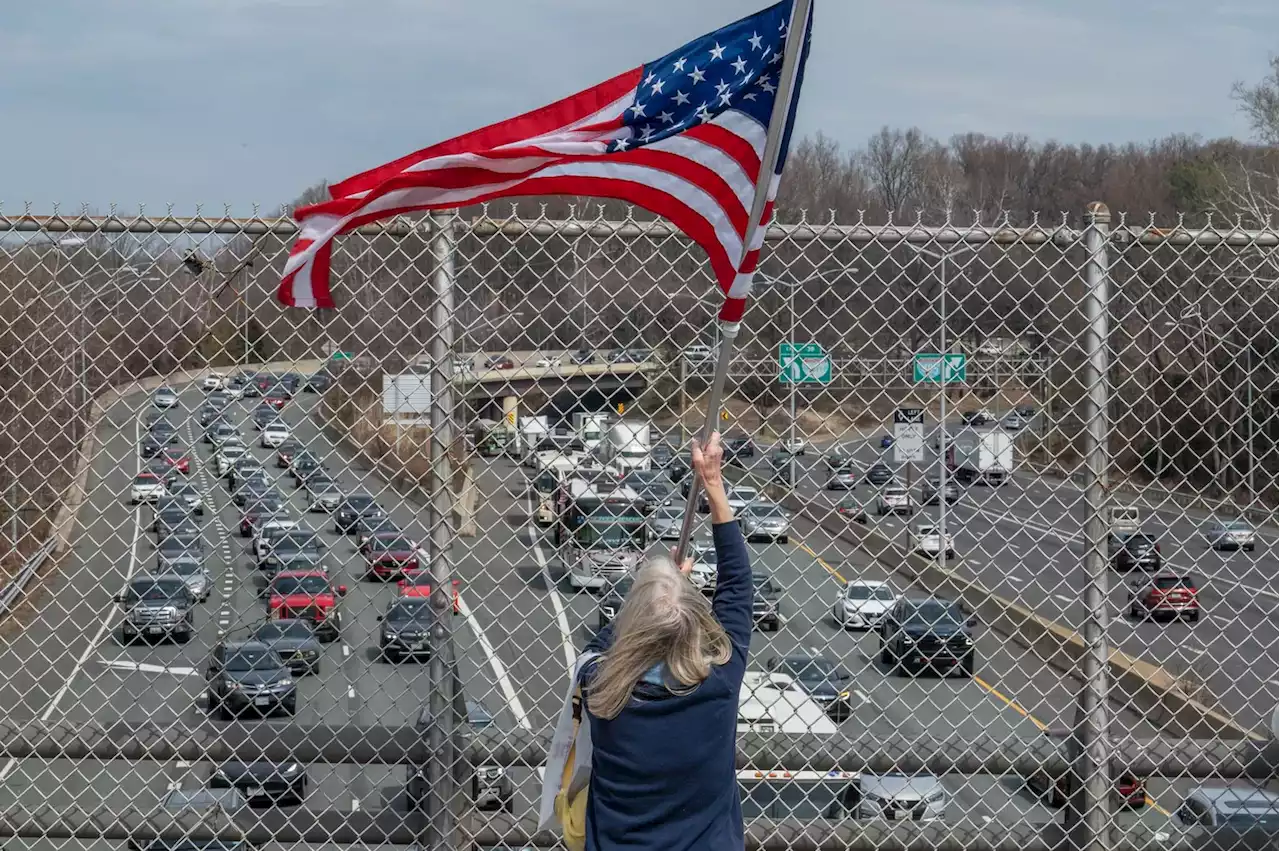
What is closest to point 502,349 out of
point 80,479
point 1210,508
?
point 80,479

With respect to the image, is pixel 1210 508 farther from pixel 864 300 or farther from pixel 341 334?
pixel 341 334

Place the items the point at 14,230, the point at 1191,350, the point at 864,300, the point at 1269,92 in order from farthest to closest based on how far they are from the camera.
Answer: the point at 1269,92
the point at 1191,350
the point at 864,300
the point at 14,230

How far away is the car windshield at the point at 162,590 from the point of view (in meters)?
4.18

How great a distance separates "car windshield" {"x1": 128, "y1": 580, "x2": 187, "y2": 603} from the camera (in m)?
4.18

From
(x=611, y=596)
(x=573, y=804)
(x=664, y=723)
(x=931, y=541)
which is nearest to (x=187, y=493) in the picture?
(x=611, y=596)

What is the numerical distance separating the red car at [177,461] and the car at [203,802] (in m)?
0.99

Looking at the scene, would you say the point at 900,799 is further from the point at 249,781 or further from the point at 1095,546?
the point at 249,781

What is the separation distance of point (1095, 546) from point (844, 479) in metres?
0.76

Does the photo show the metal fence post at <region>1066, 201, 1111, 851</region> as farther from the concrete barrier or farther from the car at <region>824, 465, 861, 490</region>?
the car at <region>824, 465, 861, 490</region>

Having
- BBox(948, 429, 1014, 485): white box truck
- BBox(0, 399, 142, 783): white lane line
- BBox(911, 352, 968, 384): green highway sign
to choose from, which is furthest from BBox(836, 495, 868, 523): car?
BBox(0, 399, 142, 783): white lane line

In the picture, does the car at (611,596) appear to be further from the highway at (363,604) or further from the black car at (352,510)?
the black car at (352,510)

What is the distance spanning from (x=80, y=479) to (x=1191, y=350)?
3547mm

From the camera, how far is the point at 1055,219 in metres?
4.17

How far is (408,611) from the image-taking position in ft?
14.9
